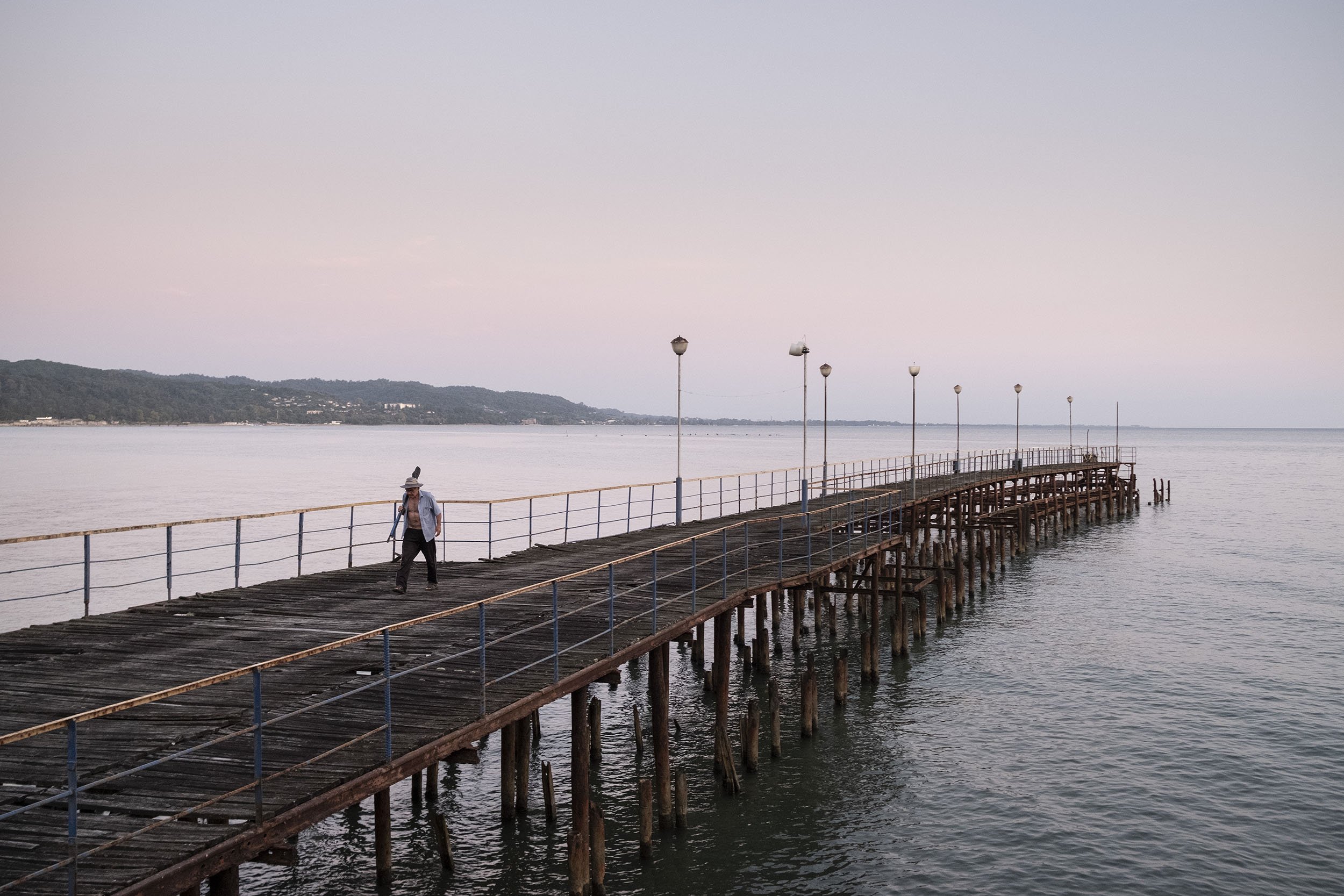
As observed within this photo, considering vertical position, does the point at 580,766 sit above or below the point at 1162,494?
above

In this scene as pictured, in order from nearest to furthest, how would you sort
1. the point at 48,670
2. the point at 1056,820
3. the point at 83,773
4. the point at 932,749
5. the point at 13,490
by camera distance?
the point at 83,773
the point at 48,670
the point at 1056,820
the point at 932,749
the point at 13,490

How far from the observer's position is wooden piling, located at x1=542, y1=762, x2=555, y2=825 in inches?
535

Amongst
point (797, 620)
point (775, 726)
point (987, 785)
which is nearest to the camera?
point (987, 785)

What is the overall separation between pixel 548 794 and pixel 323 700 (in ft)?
16.6

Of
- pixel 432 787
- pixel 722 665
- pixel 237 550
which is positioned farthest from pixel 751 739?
pixel 237 550

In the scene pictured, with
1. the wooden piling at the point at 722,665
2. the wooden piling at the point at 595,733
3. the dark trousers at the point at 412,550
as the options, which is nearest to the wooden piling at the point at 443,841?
the dark trousers at the point at 412,550

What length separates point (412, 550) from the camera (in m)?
14.7

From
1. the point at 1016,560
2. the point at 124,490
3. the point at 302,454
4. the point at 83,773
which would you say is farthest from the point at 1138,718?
the point at 302,454

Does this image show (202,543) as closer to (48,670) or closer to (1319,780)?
(48,670)

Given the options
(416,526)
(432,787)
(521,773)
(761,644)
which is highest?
(416,526)

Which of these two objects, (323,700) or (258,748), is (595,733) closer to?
(323,700)

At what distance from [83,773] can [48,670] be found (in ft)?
11.2

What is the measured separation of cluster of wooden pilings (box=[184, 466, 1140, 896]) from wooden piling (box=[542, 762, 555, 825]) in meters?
0.02

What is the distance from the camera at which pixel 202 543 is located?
49.2 m
